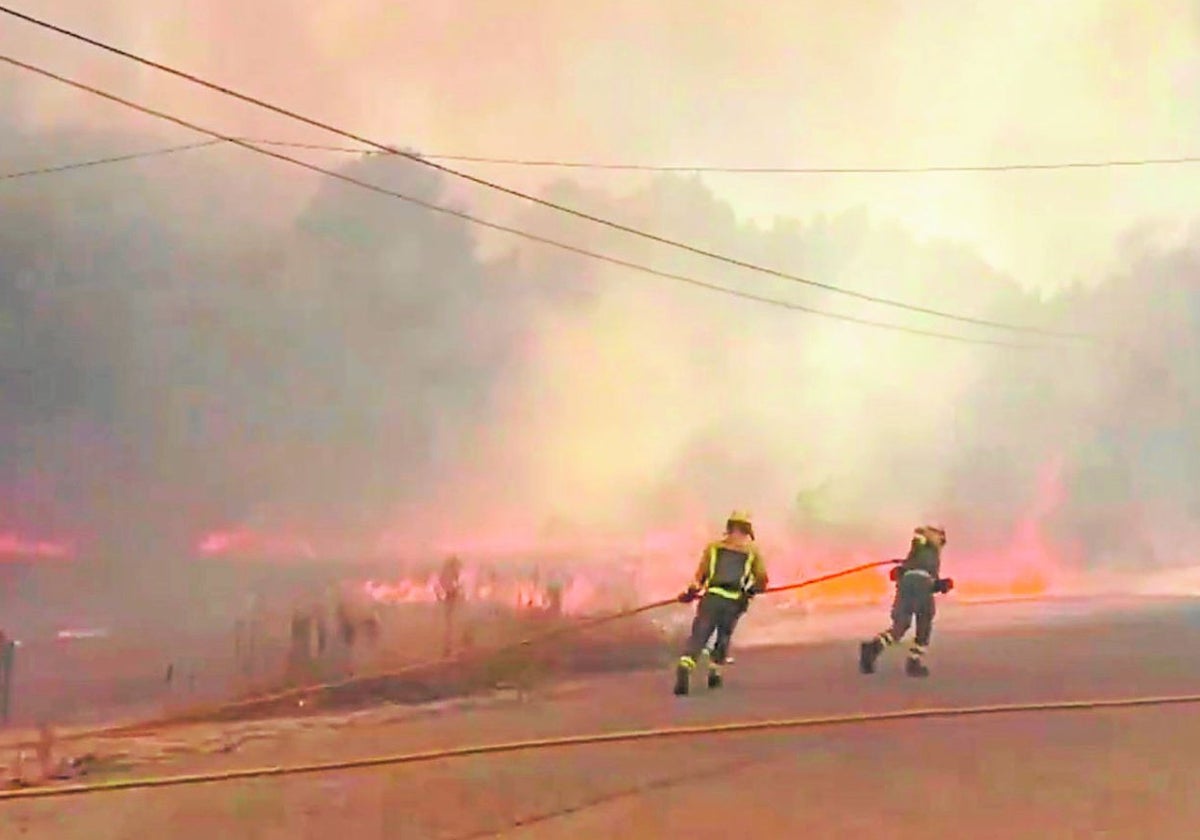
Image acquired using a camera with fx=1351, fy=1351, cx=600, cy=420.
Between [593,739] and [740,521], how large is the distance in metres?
0.67

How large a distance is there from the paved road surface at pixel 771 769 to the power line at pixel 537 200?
2.55 ft

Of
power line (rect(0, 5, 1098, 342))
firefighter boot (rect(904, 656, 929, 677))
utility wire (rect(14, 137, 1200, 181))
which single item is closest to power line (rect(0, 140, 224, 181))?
utility wire (rect(14, 137, 1200, 181))

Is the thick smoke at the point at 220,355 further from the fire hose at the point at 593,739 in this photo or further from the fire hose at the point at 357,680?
the fire hose at the point at 593,739

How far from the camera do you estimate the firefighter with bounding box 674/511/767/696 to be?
3.24 metres

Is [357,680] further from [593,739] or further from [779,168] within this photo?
[779,168]

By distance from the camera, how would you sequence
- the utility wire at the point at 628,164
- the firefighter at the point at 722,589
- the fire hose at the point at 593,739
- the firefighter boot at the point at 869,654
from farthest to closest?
the firefighter boot at the point at 869,654
the firefighter at the point at 722,589
the utility wire at the point at 628,164
the fire hose at the point at 593,739

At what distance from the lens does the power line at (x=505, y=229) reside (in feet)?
9.90

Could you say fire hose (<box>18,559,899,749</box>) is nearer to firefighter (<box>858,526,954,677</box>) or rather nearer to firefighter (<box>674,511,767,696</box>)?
firefighter (<box>674,511,767,696</box>)

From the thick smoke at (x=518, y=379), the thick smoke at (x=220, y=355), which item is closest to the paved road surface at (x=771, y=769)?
the thick smoke at (x=518, y=379)

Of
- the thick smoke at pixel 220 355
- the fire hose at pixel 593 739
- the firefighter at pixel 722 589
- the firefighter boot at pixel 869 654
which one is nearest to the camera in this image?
the fire hose at pixel 593 739

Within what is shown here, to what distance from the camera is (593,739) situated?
3008 millimetres

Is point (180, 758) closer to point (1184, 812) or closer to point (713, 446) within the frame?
point (713, 446)

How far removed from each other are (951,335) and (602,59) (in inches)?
46.2

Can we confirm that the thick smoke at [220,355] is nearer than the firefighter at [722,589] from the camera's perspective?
Yes
